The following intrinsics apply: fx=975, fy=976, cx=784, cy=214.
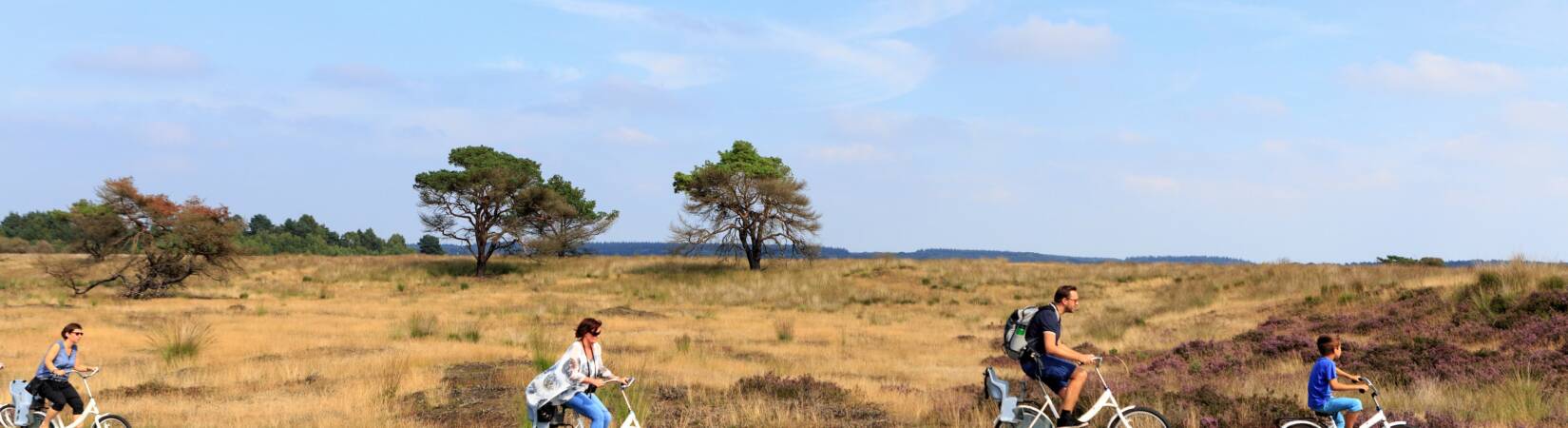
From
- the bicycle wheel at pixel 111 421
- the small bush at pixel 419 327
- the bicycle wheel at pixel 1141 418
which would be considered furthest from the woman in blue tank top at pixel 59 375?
the small bush at pixel 419 327

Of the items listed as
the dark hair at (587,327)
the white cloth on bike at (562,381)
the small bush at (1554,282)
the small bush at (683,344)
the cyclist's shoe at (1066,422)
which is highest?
the small bush at (1554,282)

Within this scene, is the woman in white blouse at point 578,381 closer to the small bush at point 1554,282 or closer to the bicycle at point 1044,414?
the bicycle at point 1044,414

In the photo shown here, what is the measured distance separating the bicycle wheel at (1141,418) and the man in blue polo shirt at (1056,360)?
322mm

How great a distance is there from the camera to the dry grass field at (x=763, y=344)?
511 inches

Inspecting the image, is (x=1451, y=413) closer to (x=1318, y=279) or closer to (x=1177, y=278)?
(x=1318, y=279)

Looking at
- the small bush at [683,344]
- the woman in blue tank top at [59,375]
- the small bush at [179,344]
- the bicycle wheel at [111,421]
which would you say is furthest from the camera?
the small bush at [683,344]

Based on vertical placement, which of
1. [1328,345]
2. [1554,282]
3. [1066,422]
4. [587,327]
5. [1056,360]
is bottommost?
[1066,422]

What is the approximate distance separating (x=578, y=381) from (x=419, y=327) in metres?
19.8

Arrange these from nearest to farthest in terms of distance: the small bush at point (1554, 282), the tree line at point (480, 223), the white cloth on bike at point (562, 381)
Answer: the white cloth on bike at point (562, 381) < the small bush at point (1554, 282) < the tree line at point (480, 223)

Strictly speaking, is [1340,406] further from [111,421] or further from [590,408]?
[111,421]

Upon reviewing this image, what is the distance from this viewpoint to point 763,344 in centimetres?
2502

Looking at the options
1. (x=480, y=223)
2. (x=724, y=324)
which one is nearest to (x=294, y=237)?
(x=480, y=223)

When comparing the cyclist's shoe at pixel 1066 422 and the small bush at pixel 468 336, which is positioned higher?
the cyclist's shoe at pixel 1066 422

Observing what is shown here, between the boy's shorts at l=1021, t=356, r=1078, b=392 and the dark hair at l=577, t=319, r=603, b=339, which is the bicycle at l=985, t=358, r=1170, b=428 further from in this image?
the dark hair at l=577, t=319, r=603, b=339
